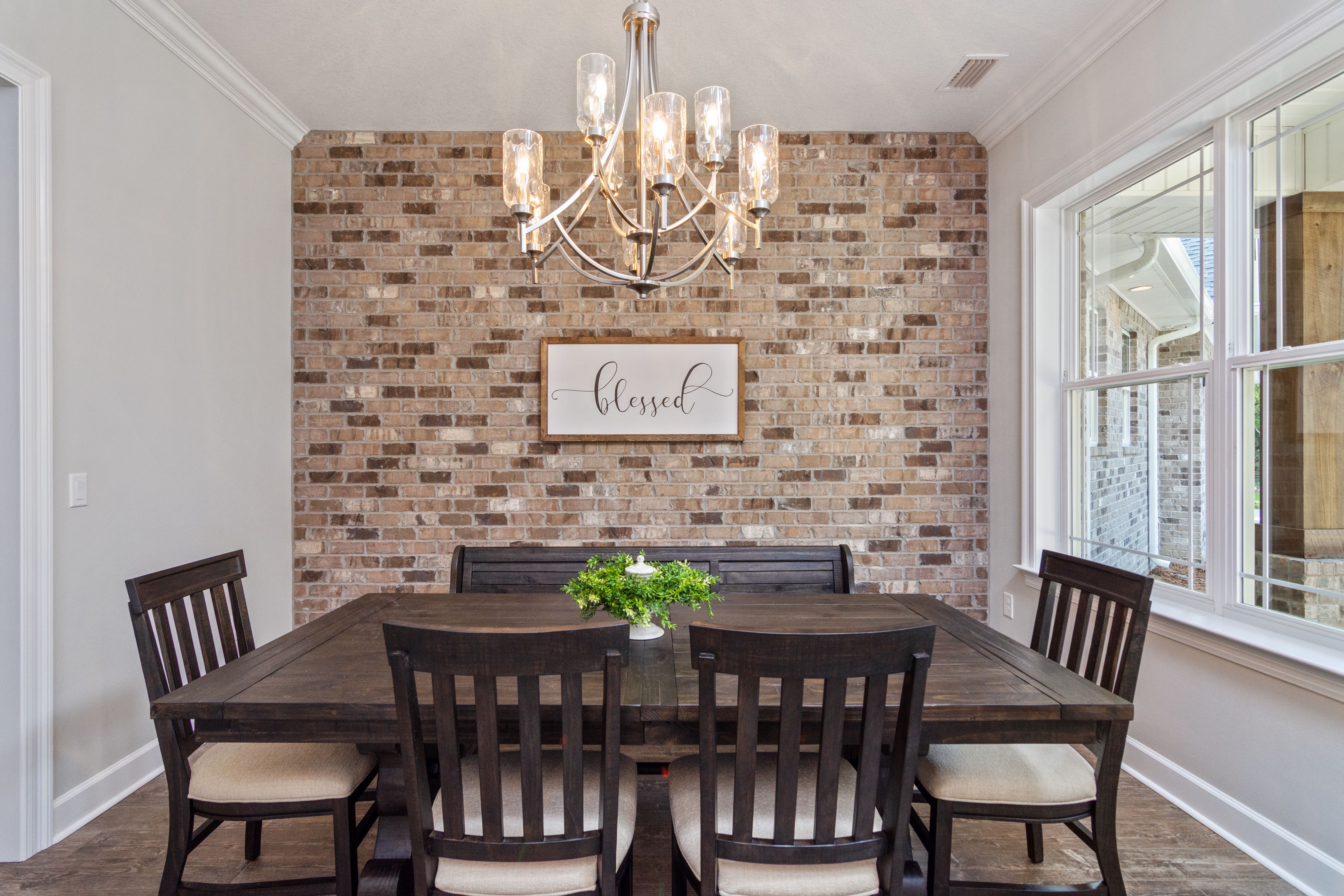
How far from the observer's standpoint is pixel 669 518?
11.1 ft

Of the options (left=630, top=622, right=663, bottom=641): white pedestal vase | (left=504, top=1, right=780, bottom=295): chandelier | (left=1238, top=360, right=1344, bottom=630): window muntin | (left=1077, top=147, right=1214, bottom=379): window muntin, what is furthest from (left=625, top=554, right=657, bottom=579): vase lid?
(left=1077, top=147, right=1214, bottom=379): window muntin

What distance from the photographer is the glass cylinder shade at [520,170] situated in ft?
5.70

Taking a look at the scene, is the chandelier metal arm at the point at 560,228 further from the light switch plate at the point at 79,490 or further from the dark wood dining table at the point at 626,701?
the light switch plate at the point at 79,490

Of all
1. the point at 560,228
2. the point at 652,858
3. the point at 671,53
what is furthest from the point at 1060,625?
the point at 671,53

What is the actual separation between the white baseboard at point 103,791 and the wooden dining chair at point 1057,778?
2.13m

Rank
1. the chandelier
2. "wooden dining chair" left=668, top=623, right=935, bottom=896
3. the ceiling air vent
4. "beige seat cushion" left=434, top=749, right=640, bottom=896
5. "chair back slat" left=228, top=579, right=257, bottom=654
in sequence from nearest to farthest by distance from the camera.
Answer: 1. "wooden dining chair" left=668, top=623, right=935, bottom=896
2. "beige seat cushion" left=434, top=749, right=640, bottom=896
3. the chandelier
4. "chair back slat" left=228, top=579, right=257, bottom=654
5. the ceiling air vent

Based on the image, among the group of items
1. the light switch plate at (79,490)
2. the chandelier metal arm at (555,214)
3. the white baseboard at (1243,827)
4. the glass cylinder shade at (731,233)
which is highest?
the glass cylinder shade at (731,233)

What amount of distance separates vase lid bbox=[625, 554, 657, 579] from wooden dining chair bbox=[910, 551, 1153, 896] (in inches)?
31.9

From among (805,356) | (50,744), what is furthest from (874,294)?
(50,744)

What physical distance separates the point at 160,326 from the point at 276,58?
1.21m

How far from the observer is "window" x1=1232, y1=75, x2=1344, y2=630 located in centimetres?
189

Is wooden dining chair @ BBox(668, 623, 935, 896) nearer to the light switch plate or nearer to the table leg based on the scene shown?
the table leg

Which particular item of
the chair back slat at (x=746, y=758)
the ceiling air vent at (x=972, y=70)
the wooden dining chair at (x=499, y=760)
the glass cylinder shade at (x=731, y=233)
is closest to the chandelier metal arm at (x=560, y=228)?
the glass cylinder shade at (x=731, y=233)

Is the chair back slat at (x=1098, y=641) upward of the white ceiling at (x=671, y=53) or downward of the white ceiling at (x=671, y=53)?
downward
